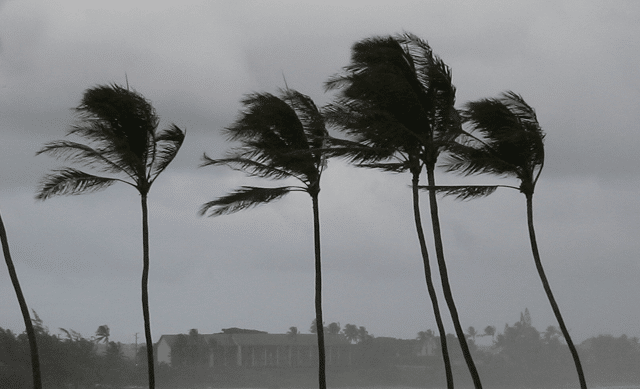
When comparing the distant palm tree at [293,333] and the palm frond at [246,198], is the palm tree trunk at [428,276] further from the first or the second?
the distant palm tree at [293,333]

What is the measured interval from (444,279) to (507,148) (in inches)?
148

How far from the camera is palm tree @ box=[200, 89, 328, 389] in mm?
24781

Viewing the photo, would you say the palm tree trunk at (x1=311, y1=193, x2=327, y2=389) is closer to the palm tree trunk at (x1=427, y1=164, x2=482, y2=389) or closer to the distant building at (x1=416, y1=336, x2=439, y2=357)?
the palm tree trunk at (x1=427, y1=164, x2=482, y2=389)

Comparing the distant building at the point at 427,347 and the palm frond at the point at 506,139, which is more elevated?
the palm frond at the point at 506,139

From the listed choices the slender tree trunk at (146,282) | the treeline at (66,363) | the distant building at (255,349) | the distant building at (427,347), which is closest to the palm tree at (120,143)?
the slender tree trunk at (146,282)

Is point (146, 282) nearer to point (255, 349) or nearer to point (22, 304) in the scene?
point (22, 304)

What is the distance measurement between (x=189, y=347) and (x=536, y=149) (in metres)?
126

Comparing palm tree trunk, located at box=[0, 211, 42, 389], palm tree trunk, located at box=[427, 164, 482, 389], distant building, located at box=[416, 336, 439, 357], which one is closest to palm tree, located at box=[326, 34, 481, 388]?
palm tree trunk, located at box=[427, 164, 482, 389]

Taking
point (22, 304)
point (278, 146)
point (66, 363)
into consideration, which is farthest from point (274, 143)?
point (66, 363)

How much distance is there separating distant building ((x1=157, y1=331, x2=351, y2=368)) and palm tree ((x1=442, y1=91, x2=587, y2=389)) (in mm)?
115290

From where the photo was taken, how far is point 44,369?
10650 cm

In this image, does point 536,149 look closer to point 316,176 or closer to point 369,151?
point 369,151

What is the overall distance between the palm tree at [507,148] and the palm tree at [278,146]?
399 cm

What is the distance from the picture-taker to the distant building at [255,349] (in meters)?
138
